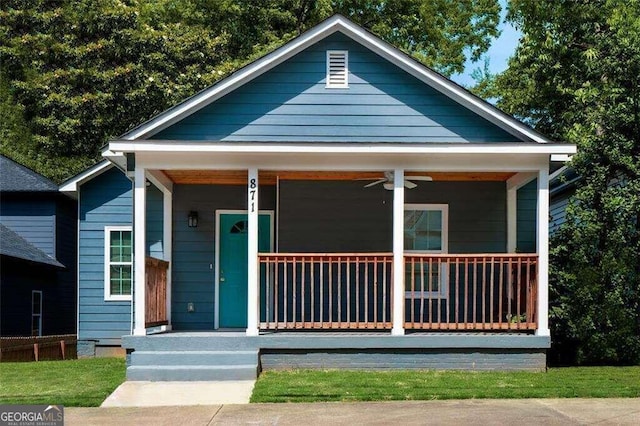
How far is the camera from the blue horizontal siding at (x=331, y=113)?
12242mm

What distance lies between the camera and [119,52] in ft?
87.8

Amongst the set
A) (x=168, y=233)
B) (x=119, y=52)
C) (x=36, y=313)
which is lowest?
(x=36, y=313)

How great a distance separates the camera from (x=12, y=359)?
14.7 m

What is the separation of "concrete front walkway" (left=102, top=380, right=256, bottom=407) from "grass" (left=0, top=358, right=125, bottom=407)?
21cm

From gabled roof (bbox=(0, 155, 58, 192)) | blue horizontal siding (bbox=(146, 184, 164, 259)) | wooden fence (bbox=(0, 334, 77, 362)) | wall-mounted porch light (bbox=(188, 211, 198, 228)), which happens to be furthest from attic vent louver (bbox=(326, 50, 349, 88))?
gabled roof (bbox=(0, 155, 58, 192))

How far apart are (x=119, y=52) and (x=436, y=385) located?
66.2 feet

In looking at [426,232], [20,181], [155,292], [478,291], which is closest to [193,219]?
[155,292]

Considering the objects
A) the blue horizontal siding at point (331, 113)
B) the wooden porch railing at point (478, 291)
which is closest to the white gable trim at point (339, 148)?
the blue horizontal siding at point (331, 113)

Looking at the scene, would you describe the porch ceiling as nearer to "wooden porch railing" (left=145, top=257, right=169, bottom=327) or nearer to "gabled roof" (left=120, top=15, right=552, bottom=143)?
"gabled roof" (left=120, top=15, right=552, bottom=143)

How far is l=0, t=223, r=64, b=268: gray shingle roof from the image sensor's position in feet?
52.3

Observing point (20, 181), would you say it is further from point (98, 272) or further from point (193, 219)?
point (193, 219)

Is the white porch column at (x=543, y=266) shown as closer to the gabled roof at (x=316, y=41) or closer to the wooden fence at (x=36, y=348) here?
the gabled roof at (x=316, y=41)

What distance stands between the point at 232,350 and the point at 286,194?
3408 millimetres

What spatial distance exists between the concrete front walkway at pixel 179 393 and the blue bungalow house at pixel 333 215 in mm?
243
